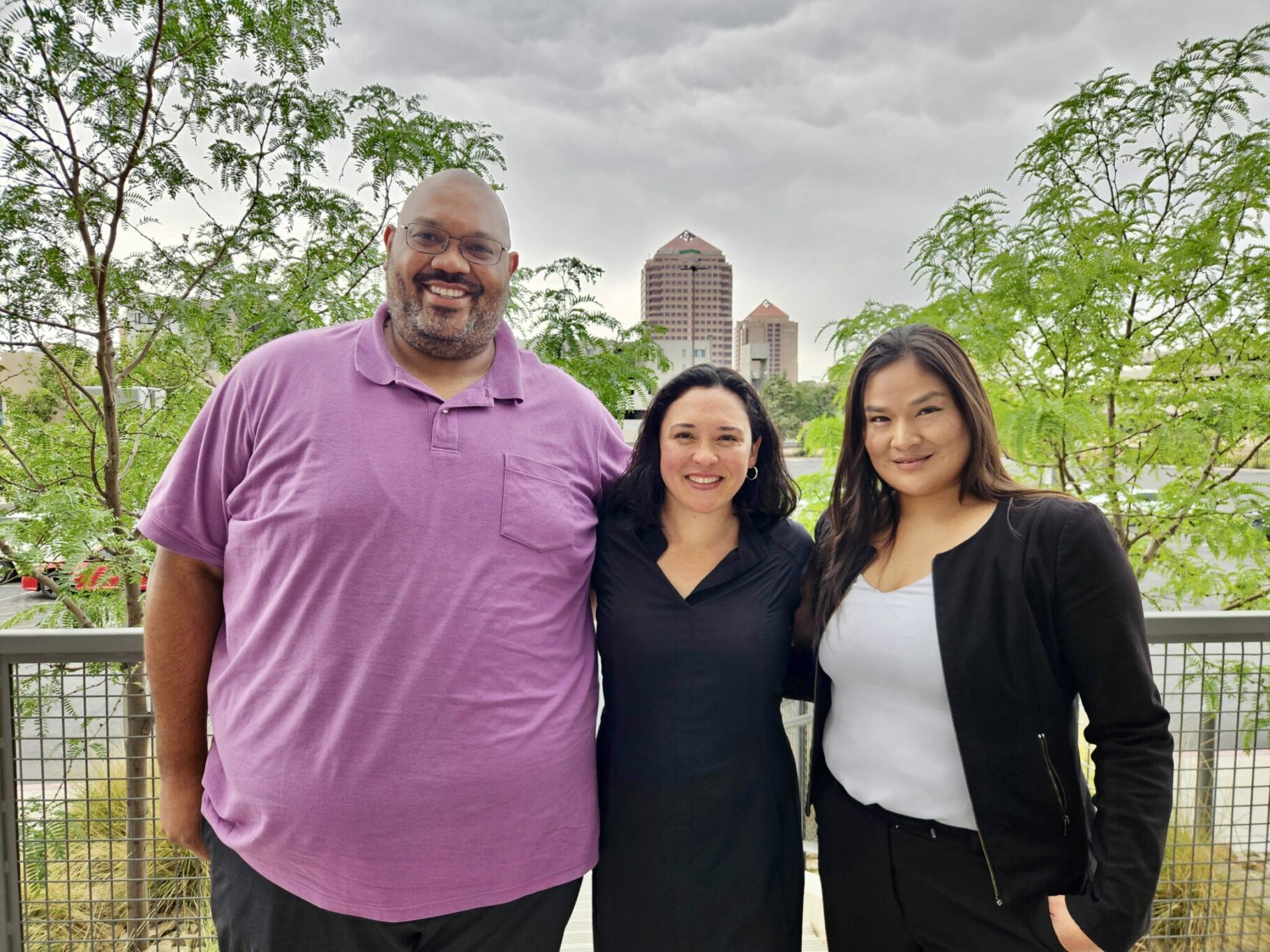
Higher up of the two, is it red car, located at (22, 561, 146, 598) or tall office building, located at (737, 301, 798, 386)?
tall office building, located at (737, 301, 798, 386)

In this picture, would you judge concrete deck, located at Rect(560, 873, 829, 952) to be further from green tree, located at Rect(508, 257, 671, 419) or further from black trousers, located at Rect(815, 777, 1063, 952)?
green tree, located at Rect(508, 257, 671, 419)

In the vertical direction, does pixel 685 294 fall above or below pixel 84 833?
above

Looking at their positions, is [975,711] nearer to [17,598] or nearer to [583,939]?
[583,939]

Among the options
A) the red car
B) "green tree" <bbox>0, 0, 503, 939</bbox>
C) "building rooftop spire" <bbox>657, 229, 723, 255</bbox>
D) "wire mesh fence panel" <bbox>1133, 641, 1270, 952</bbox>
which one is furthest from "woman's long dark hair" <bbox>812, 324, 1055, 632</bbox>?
"building rooftop spire" <bbox>657, 229, 723, 255</bbox>

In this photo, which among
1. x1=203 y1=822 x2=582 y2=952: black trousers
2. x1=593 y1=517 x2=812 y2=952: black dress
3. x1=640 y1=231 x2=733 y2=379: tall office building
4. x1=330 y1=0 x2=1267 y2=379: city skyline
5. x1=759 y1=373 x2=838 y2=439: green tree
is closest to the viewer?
x1=203 y1=822 x2=582 y2=952: black trousers

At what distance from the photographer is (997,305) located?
3619 mm

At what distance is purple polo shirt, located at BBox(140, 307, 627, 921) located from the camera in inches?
55.4

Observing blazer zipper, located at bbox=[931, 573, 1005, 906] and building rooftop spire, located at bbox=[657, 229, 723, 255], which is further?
building rooftop spire, located at bbox=[657, 229, 723, 255]

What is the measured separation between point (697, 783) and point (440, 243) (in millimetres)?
1378

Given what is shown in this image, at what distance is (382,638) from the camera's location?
1413 mm

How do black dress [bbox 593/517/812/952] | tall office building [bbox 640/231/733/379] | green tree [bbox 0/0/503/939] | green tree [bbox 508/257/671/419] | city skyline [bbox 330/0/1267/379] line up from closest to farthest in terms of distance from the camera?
black dress [bbox 593/517/812/952] → green tree [bbox 0/0/503/939] → city skyline [bbox 330/0/1267/379] → green tree [bbox 508/257/671/419] → tall office building [bbox 640/231/733/379]

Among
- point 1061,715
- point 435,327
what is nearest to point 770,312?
point 435,327

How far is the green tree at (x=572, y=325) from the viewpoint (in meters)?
4.13

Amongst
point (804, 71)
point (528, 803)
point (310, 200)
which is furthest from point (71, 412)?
point (804, 71)
